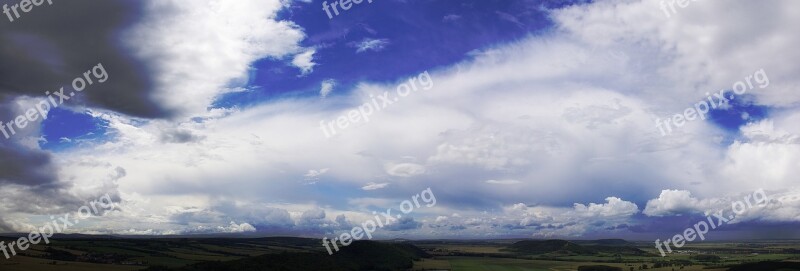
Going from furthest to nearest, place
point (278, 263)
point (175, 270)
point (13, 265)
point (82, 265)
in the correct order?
point (278, 263) → point (82, 265) → point (175, 270) → point (13, 265)

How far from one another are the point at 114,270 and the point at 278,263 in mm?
54381

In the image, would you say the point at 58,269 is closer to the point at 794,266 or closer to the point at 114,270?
the point at 114,270

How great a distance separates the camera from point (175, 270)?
547 feet

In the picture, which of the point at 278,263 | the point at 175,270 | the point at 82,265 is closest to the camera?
the point at 175,270

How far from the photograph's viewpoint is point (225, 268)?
563 ft

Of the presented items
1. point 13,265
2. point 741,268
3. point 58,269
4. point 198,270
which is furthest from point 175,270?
point 741,268

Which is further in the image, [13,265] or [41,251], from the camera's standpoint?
[41,251]

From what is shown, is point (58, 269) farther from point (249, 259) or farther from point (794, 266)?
point (794, 266)

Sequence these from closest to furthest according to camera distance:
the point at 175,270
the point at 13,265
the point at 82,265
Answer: the point at 13,265 → the point at 175,270 → the point at 82,265

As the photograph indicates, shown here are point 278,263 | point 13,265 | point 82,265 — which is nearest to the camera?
point 13,265

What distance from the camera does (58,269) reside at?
504 ft

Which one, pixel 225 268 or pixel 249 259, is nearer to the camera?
pixel 225 268

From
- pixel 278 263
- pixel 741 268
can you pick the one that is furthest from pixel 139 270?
pixel 741 268

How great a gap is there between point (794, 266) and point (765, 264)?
20150 mm
